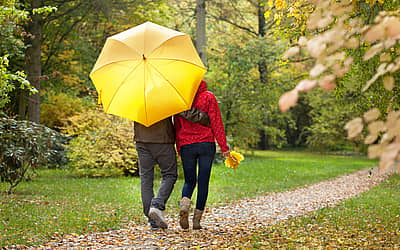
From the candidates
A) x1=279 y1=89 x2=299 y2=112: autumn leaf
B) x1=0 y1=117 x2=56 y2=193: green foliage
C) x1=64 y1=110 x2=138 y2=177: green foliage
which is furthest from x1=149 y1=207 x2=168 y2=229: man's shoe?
x1=64 y1=110 x2=138 y2=177: green foliage

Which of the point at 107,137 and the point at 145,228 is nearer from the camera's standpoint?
the point at 145,228

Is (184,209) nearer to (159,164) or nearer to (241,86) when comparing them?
(159,164)

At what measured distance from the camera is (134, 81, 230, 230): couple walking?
5.16 m

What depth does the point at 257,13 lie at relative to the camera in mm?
25234

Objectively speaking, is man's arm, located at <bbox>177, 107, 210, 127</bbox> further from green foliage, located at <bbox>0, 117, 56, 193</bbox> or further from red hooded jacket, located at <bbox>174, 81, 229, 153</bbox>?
green foliage, located at <bbox>0, 117, 56, 193</bbox>

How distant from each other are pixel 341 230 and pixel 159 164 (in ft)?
7.33

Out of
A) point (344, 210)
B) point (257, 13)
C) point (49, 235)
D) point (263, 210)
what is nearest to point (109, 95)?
point (49, 235)

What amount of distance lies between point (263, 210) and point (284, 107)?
593 cm

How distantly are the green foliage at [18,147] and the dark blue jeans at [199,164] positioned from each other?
4.02 m

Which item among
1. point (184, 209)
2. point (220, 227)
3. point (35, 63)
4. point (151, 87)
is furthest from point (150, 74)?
point (35, 63)

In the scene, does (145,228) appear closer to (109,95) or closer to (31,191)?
(109,95)

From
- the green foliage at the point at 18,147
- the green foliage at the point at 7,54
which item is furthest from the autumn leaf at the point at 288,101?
the green foliage at the point at 18,147

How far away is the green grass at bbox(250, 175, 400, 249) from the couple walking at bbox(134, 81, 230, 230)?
89 centimetres

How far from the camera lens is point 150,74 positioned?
491cm
